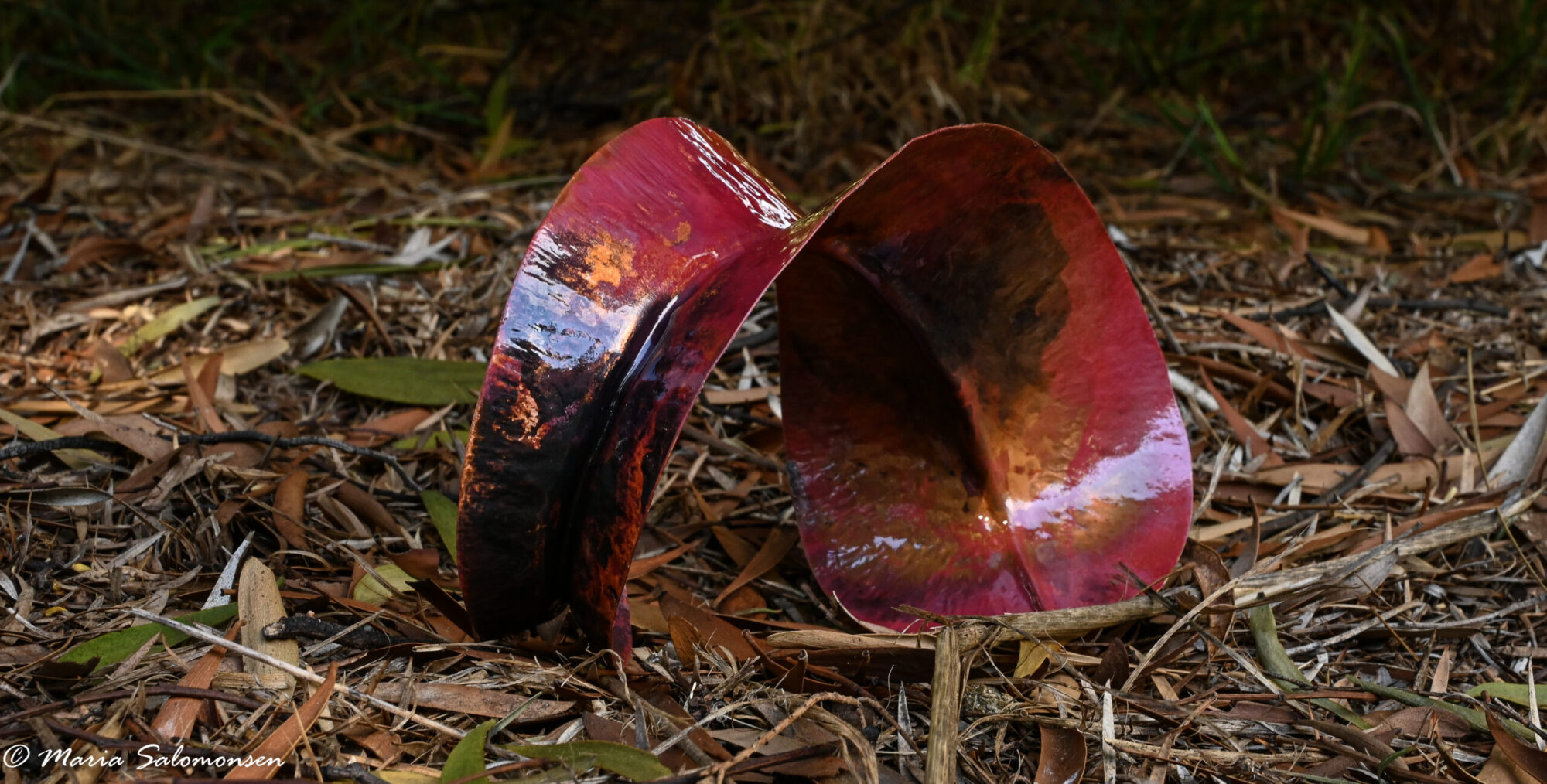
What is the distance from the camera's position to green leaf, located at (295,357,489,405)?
1.70 metres

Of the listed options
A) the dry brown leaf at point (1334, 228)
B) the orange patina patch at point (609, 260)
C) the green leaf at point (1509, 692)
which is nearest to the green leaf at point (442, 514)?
the orange patina patch at point (609, 260)

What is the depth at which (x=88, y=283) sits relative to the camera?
80.7 inches

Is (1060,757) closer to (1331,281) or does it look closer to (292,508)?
(292,508)

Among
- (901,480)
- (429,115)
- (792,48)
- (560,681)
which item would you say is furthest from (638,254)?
(429,115)

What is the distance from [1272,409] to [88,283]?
82.8 inches

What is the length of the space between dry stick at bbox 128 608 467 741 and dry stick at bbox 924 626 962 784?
1.41 feet

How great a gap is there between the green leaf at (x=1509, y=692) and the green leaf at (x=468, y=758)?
1.04 m

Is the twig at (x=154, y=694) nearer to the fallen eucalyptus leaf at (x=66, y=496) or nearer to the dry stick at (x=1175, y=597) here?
the fallen eucalyptus leaf at (x=66, y=496)

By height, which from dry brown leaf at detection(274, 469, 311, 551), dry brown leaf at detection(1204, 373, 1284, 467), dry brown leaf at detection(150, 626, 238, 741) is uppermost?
dry brown leaf at detection(150, 626, 238, 741)

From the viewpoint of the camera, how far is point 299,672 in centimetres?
106

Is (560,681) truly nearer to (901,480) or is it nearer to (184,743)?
(184,743)

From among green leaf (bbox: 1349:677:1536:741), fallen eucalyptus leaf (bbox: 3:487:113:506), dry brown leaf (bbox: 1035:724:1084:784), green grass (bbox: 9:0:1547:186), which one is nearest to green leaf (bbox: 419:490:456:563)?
fallen eucalyptus leaf (bbox: 3:487:113:506)

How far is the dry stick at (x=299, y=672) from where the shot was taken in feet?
3.40

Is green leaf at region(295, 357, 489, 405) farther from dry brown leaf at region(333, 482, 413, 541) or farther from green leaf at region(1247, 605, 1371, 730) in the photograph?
green leaf at region(1247, 605, 1371, 730)
